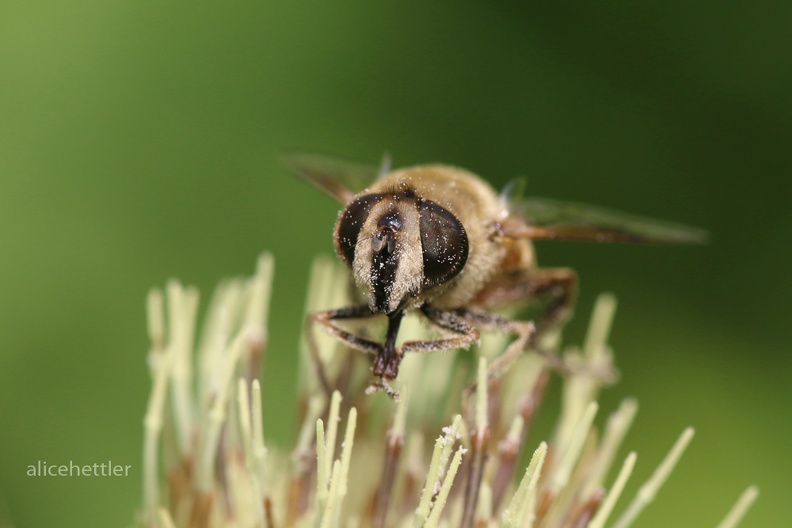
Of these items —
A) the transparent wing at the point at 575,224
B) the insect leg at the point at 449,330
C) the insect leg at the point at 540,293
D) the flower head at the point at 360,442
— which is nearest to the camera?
the insect leg at the point at 449,330

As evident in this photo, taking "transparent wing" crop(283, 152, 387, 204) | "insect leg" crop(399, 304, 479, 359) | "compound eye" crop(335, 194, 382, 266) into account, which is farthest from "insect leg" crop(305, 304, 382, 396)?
"transparent wing" crop(283, 152, 387, 204)

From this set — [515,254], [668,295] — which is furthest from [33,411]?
[668,295]

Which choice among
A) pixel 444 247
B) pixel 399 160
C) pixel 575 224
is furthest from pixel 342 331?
pixel 399 160

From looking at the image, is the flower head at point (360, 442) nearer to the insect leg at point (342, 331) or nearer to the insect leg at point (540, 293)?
the insect leg at point (342, 331)

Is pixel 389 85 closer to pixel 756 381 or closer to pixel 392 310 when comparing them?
pixel 756 381

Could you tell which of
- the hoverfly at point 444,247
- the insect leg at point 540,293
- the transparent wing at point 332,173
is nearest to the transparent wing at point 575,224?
the hoverfly at point 444,247

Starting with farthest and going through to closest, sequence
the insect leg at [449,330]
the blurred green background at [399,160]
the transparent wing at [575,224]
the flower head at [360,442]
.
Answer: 1. the blurred green background at [399,160]
2. the transparent wing at [575,224]
3. the flower head at [360,442]
4. the insect leg at [449,330]
